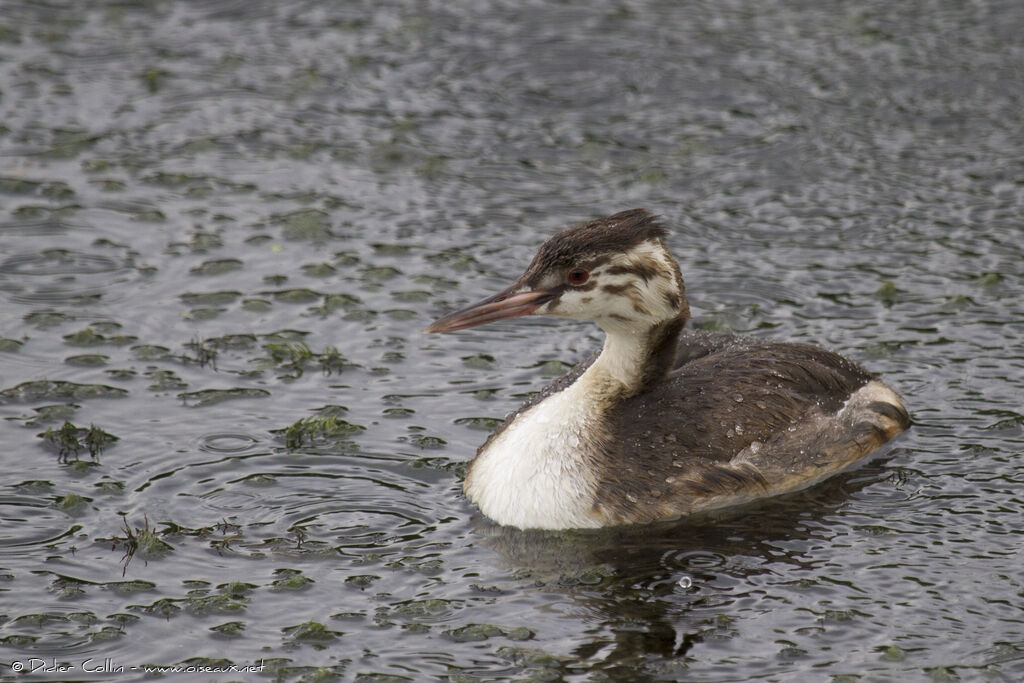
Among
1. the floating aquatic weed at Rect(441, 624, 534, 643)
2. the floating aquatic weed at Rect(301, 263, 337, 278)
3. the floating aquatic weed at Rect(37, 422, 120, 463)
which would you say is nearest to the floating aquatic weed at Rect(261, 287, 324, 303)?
the floating aquatic weed at Rect(301, 263, 337, 278)

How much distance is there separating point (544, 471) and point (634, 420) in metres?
0.67

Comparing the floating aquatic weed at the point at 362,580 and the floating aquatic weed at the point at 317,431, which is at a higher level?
the floating aquatic weed at the point at 317,431

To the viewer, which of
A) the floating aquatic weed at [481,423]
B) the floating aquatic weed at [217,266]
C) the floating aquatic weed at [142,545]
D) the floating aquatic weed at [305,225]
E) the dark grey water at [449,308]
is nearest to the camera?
the dark grey water at [449,308]

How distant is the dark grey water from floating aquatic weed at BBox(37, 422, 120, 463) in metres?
0.06

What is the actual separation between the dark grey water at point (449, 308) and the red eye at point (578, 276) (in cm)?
153

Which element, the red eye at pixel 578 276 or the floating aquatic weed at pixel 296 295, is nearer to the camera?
the red eye at pixel 578 276

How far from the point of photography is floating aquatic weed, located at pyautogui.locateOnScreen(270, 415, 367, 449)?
1014 cm

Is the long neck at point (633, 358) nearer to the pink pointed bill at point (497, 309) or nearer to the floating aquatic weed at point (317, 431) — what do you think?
the pink pointed bill at point (497, 309)

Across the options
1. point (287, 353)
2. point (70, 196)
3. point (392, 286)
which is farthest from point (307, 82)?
point (287, 353)

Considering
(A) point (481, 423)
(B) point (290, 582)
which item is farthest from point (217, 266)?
(B) point (290, 582)

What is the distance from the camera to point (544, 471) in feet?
30.2

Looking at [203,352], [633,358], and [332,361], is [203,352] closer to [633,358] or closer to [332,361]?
[332,361]

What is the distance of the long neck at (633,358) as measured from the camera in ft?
31.0

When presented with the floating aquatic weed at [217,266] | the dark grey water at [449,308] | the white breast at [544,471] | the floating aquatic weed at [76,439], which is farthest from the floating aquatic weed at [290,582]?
the floating aquatic weed at [217,266]
